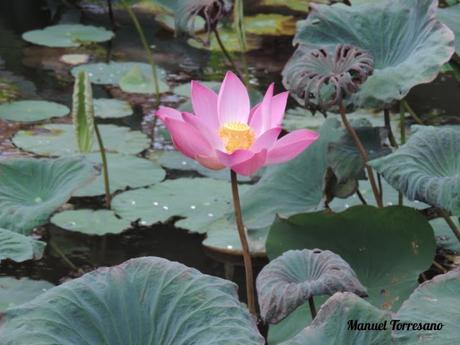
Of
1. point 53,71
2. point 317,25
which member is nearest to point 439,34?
point 317,25

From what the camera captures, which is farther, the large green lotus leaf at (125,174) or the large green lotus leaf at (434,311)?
the large green lotus leaf at (125,174)

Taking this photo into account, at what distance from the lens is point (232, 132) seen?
4.67 ft

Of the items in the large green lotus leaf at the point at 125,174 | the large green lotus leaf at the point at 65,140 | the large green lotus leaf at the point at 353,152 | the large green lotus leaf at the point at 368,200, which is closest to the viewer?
the large green lotus leaf at the point at 353,152

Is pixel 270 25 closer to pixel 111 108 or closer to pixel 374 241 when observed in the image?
pixel 111 108

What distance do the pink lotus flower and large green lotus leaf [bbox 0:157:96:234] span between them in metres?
0.41

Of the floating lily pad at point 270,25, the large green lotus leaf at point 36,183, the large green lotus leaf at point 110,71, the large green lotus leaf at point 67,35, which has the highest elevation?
the large green lotus leaf at point 36,183

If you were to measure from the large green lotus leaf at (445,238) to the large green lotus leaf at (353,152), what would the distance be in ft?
0.88

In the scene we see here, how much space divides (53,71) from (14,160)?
164cm

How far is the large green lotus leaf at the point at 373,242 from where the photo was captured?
1.63 meters

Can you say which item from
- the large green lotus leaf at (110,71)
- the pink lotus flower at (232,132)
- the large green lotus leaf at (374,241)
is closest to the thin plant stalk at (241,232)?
the pink lotus flower at (232,132)

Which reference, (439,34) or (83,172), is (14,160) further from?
(439,34)

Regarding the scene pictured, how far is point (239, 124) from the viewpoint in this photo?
145cm

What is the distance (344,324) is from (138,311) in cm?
25

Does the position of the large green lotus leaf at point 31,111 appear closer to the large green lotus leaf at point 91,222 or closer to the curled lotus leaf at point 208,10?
the large green lotus leaf at point 91,222
